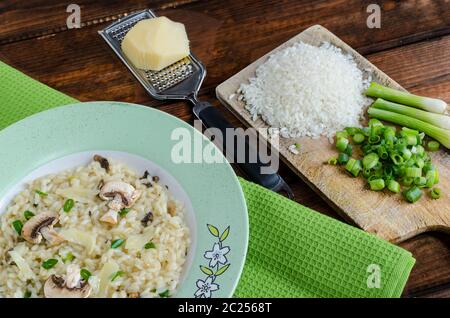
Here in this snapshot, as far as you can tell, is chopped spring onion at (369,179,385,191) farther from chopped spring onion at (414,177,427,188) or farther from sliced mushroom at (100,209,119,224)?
sliced mushroom at (100,209,119,224)

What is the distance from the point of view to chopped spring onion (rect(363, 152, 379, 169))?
84.9 inches

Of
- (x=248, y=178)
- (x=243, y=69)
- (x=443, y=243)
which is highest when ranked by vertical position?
(x=243, y=69)

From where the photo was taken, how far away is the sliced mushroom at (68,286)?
168 cm

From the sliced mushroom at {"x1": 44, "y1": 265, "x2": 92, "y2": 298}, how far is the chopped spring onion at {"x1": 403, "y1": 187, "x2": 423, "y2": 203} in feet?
3.48

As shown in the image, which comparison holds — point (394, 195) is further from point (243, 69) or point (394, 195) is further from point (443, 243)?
point (243, 69)

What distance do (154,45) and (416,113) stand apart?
3.28ft

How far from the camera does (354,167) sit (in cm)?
217

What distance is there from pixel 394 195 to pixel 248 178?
49cm

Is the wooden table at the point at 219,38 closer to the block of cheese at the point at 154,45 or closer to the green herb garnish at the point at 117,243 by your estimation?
the block of cheese at the point at 154,45

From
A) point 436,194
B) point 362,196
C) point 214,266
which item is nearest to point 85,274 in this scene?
point 214,266

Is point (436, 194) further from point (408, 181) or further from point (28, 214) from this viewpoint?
point (28, 214)
